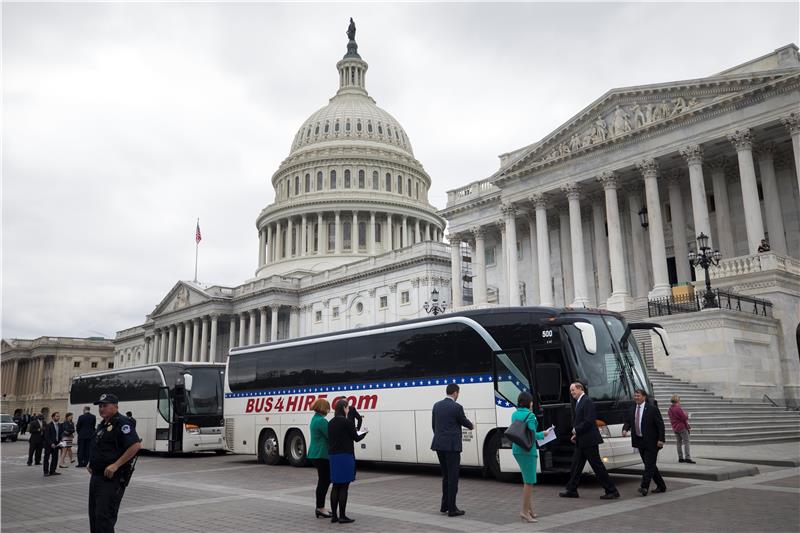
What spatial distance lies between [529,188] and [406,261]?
23.8 meters

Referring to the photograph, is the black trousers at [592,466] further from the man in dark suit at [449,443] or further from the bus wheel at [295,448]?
the bus wheel at [295,448]

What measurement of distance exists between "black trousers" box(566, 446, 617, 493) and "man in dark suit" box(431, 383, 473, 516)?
273 centimetres

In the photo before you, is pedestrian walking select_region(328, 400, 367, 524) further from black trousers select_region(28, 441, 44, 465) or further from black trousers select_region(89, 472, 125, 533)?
black trousers select_region(28, 441, 44, 465)

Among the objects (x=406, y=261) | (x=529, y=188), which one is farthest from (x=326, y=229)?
(x=529, y=188)

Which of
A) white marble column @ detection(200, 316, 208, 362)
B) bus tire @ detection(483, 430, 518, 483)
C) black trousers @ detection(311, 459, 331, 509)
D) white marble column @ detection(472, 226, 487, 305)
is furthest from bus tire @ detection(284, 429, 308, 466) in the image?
white marble column @ detection(200, 316, 208, 362)

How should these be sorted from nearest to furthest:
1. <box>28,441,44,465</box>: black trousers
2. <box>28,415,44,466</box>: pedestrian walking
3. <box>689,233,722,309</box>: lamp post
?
<box>28,415,44,466</box>: pedestrian walking, <box>28,441,44,465</box>: black trousers, <box>689,233,722,309</box>: lamp post

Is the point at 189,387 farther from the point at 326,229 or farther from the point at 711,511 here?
the point at 326,229

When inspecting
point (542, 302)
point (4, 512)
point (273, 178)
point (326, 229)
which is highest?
point (273, 178)

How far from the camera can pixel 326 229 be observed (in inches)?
3927

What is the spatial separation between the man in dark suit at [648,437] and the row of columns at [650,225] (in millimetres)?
24076

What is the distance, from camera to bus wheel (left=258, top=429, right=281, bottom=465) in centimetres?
2225

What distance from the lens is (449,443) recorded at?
1132 cm

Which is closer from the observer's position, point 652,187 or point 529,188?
point 652,187

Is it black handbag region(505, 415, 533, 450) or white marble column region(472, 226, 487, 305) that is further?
white marble column region(472, 226, 487, 305)
